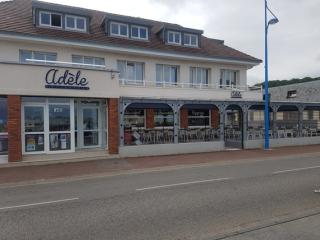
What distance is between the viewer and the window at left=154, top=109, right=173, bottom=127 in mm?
23375

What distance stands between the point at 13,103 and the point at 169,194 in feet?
32.3

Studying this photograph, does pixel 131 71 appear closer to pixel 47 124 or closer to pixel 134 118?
pixel 134 118

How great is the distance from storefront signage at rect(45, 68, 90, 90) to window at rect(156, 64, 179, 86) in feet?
24.5

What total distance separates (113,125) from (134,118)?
16.6 feet

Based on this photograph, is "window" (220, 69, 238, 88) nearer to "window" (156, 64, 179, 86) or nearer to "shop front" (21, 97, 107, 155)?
"window" (156, 64, 179, 86)

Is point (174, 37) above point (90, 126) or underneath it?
above

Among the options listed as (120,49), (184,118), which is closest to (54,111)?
(120,49)

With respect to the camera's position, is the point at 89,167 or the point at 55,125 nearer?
the point at 89,167

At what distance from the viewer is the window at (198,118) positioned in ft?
81.4

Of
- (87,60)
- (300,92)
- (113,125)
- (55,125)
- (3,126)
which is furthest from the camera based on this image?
(300,92)

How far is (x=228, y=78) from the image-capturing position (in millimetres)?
26594

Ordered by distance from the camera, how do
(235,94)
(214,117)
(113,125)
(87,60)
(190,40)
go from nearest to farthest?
(113,125) < (87,60) < (235,94) < (214,117) < (190,40)

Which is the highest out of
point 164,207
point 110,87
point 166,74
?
point 166,74

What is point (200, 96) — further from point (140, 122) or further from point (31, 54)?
point (31, 54)
